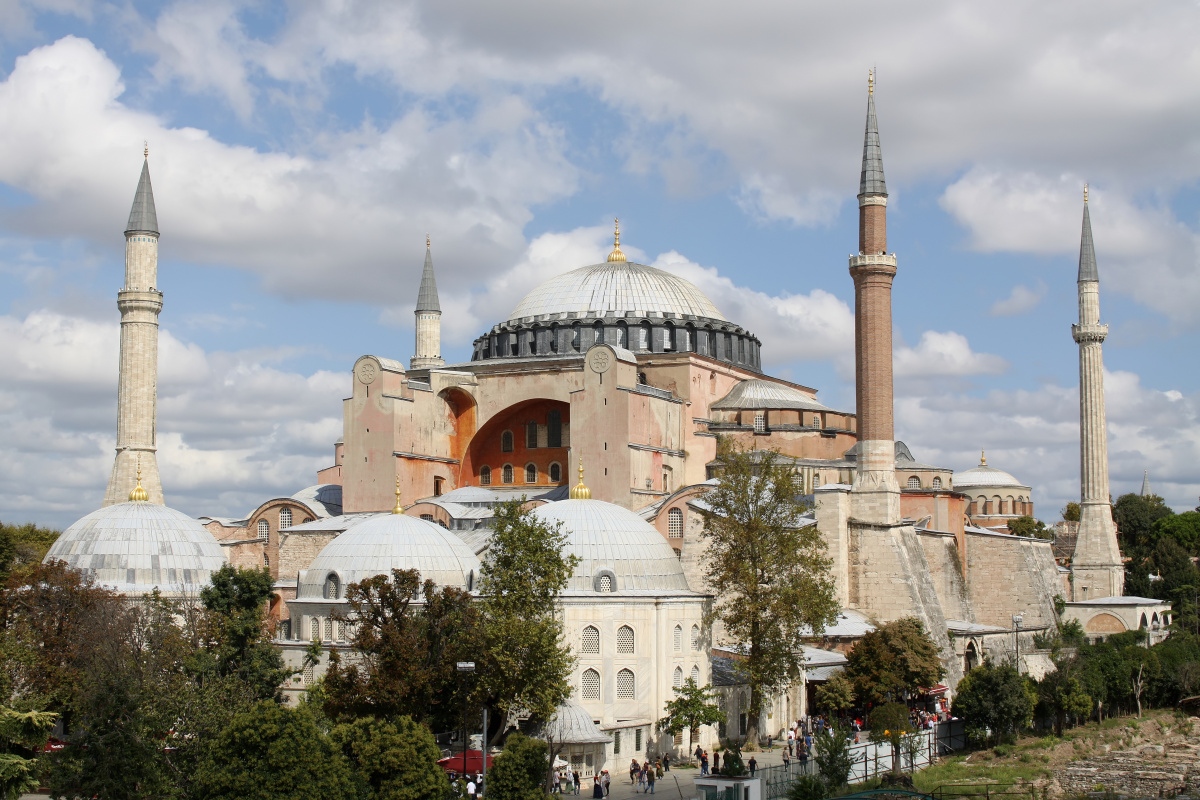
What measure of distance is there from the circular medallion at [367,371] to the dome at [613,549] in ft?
34.8

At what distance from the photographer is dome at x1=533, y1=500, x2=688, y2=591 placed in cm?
2550

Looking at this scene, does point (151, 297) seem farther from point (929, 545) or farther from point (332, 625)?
point (929, 545)

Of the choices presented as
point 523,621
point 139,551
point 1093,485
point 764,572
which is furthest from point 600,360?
point 1093,485

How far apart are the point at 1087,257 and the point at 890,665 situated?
2692 centimetres

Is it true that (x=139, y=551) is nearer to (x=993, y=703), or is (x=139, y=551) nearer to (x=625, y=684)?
(x=625, y=684)

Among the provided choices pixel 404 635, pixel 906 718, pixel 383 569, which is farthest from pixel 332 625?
pixel 906 718

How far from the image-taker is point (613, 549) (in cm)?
2588

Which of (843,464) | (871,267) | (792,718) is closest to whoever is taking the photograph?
(792,718)

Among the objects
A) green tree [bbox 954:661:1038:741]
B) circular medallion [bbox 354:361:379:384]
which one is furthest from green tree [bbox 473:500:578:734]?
circular medallion [bbox 354:361:379:384]

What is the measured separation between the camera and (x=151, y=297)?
121 feet

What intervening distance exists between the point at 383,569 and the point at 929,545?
1579 cm

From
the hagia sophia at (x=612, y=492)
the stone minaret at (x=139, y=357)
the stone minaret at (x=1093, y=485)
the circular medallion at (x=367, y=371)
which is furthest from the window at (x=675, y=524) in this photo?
the stone minaret at (x=1093, y=485)

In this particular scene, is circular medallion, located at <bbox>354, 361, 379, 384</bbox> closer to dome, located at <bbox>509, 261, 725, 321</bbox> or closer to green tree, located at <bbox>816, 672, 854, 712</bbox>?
dome, located at <bbox>509, 261, 725, 321</bbox>

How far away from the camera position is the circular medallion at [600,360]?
34250 mm
